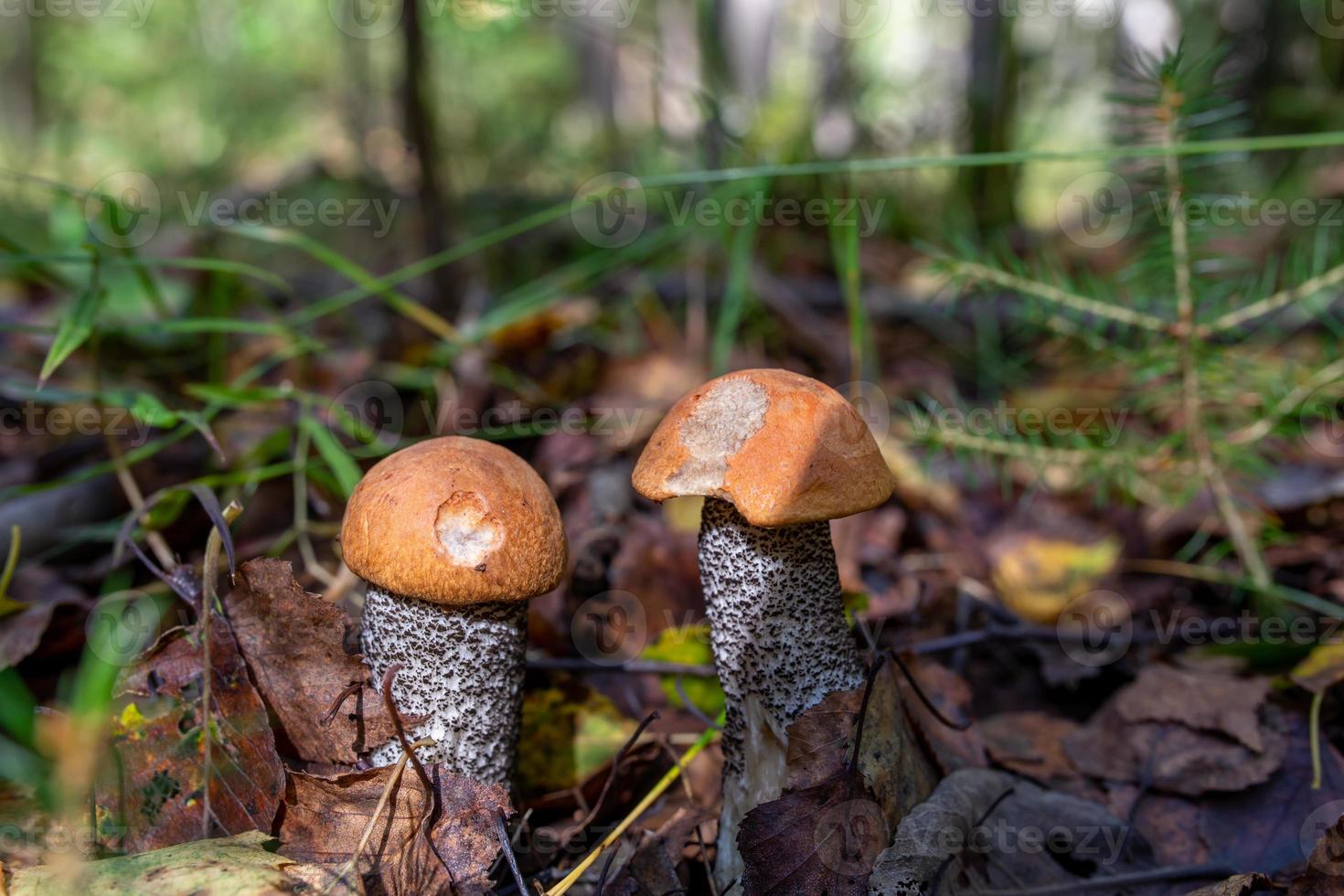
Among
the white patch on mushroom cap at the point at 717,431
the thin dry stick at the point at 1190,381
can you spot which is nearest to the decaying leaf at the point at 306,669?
the white patch on mushroom cap at the point at 717,431

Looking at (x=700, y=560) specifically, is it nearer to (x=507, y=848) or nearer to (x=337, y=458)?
(x=507, y=848)

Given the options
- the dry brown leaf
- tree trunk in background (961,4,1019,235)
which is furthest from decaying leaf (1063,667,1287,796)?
tree trunk in background (961,4,1019,235)

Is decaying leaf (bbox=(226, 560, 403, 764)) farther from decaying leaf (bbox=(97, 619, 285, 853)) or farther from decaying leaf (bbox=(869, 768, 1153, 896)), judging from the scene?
decaying leaf (bbox=(869, 768, 1153, 896))

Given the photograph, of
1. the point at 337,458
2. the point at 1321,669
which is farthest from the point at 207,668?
the point at 1321,669

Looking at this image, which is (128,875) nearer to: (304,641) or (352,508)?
(304,641)

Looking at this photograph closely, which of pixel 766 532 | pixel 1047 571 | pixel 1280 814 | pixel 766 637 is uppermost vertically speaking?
pixel 766 532

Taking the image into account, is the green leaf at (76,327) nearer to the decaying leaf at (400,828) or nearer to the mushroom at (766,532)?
the decaying leaf at (400,828)

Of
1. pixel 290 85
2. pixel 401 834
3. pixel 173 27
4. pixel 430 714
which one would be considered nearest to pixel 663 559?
pixel 430 714

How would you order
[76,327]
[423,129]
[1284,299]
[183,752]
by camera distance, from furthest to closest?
[423,129], [1284,299], [76,327], [183,752]
